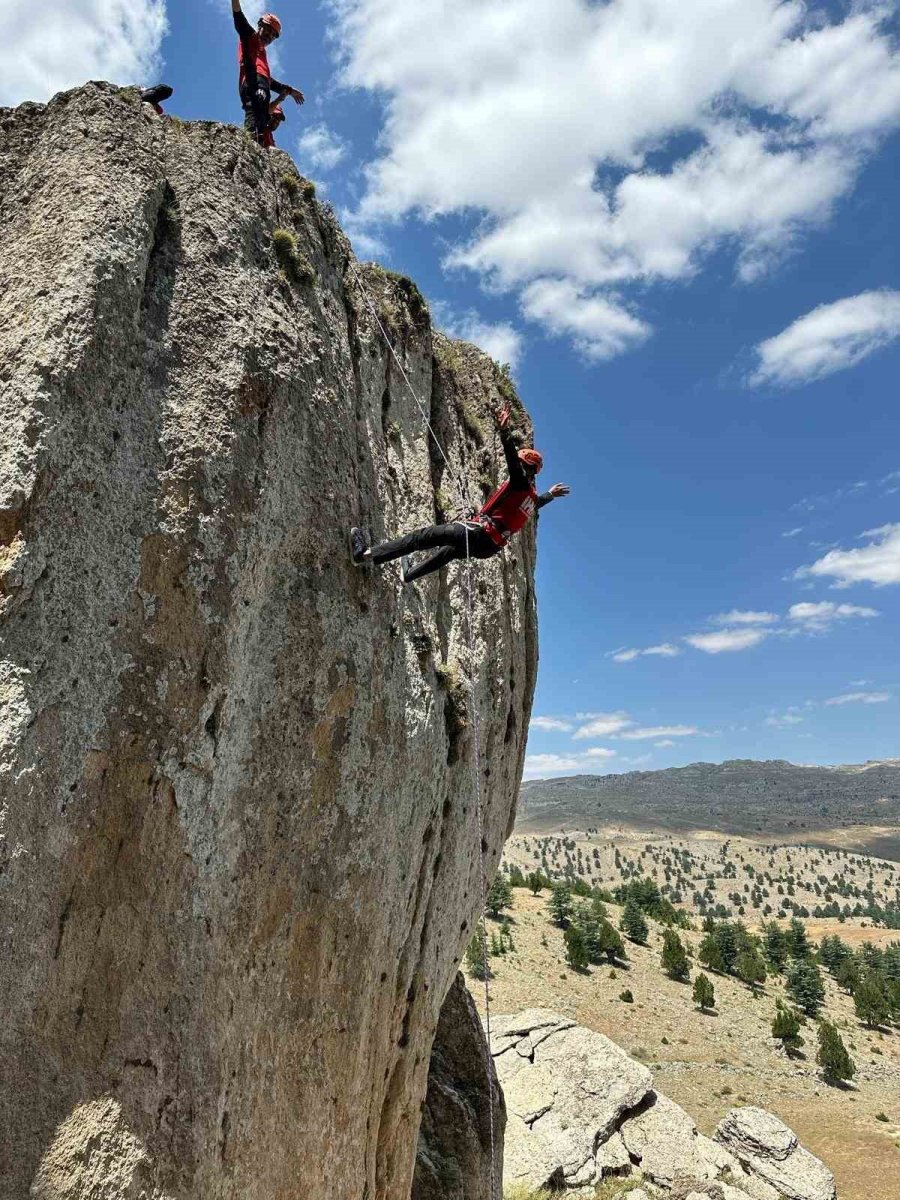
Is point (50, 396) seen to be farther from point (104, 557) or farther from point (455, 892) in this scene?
point (455, 892)

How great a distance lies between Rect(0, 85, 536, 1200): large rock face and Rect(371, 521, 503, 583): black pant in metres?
0.38

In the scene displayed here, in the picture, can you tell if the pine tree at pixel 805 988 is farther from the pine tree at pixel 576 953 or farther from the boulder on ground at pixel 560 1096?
the boulder on ground at pixel 560 1096

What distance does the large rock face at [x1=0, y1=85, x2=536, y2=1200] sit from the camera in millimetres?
5430

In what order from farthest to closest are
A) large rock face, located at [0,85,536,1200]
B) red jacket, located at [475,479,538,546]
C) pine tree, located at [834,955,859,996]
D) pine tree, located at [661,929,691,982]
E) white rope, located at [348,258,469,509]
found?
1. pine tree, located at [834,955,859,996]
2. pine tree, located at [661,929,691,982]
3. white rope, located at [348,258,469,509]
4. red jacket, located at [475,479,538,546]
5. large rock face, located at [0,85,536,1200]

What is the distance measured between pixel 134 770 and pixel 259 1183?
3.57m

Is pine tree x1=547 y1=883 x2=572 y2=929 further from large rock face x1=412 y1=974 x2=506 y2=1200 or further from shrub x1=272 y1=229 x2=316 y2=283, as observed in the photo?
shrub x1=272 y1=229 x2=316 y2=283

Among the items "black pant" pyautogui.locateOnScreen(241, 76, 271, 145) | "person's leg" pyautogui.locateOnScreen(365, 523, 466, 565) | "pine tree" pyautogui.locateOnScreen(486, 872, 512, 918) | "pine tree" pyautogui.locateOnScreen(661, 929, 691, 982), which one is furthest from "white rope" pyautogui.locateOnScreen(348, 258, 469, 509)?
"pine tree" pyautogui.locateOnScreen(486, 872, 512, 918)

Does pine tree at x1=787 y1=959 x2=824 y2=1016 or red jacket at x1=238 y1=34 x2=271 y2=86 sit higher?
red jacket at x1=238 y1=34 x2=271 y2=86

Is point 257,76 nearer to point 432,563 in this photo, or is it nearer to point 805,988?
point 432,563

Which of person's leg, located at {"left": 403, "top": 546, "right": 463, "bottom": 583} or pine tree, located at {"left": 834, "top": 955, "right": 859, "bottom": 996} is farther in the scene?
pine tree, located at {"left": 834, "top": 955, "right": 859, "bottom": 996}

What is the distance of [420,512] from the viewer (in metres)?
9.87

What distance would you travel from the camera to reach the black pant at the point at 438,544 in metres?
8.05

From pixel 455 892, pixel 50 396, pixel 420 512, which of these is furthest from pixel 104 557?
pixel 455 892

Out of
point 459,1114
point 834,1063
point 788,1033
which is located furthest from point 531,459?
point 788,1033
